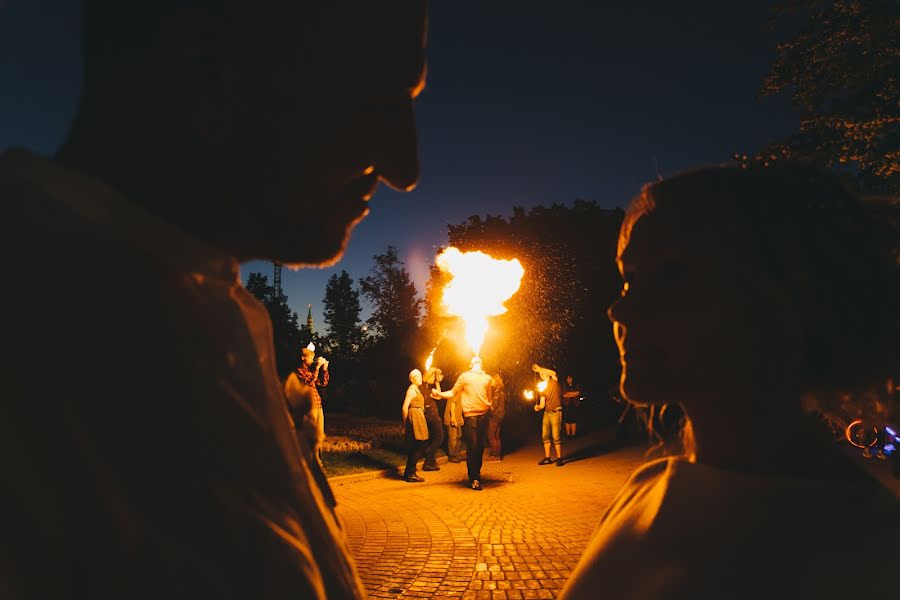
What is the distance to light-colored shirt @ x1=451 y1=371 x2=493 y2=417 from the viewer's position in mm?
10719

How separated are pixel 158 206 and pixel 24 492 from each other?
484 millimetres

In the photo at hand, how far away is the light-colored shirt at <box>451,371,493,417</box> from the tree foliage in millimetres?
14868

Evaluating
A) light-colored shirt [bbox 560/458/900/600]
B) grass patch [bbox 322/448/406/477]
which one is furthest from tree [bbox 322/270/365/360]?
light-colored shirt [bbox 560/458/900/600]

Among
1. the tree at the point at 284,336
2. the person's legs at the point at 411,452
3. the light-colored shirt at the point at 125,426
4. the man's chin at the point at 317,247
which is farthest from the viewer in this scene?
the tree at the point at 284,336

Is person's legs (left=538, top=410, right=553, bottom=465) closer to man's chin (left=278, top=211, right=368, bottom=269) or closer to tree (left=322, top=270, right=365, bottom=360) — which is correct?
man's chin (left=278, top=211, right=368, bottom=269)

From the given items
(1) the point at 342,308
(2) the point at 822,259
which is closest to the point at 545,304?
(2) the point at 822,259

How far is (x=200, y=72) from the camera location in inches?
35.2

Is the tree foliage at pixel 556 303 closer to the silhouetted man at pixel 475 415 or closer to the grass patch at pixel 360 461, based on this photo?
the grass patch at pixel 360 461

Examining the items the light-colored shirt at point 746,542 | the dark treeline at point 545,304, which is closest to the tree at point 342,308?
the dark treeline at point 545,304

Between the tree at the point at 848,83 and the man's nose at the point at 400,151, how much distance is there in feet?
42.4

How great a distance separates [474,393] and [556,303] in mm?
17860

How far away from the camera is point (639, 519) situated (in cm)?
159

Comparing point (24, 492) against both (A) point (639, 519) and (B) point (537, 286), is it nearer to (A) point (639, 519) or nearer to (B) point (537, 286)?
(A) point (639, 519)

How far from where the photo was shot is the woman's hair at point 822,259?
4.74 feet
